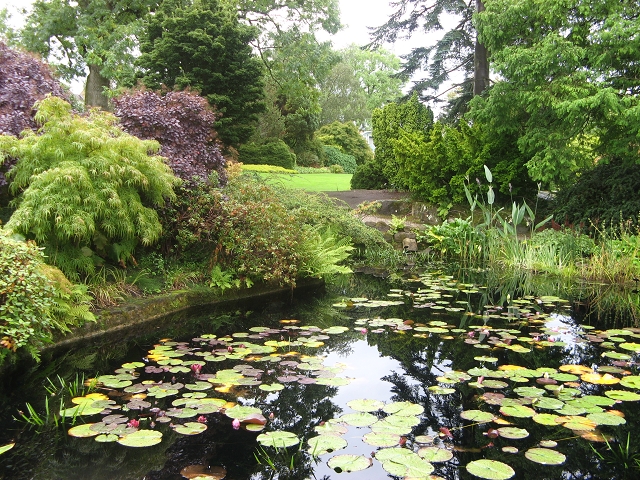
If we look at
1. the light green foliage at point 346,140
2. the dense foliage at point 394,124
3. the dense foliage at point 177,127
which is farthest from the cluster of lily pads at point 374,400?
the light green foliage at point 346,140

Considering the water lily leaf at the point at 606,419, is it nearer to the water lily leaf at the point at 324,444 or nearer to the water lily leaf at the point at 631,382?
the water lily leaf at the point at 631,382

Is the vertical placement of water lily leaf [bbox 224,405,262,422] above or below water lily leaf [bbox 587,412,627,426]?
below

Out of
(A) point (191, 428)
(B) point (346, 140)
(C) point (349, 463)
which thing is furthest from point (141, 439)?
(B) point (346, 140)

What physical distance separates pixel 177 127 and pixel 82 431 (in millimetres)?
4592

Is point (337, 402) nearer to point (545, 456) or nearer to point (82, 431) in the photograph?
point (545, 456)

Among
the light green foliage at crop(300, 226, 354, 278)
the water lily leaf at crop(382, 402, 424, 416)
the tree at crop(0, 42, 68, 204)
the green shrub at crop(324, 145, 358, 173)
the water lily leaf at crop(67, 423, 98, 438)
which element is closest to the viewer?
the water lily leaf at crop(67, 423, 98, 438)

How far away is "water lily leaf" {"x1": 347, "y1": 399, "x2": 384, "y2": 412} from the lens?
3064 millimetres

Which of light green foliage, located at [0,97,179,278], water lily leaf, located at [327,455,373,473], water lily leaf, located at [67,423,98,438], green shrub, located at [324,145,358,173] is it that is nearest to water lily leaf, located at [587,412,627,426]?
water lily leaf, located at [327,455,373,473]

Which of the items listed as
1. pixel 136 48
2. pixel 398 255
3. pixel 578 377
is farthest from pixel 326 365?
pixel 136 48

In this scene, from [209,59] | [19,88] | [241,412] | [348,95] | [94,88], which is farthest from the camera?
[348,95]

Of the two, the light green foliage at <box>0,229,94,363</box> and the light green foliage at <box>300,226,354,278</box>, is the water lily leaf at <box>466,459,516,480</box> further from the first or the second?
the light green foliage at <box>300,226,354,278</box>

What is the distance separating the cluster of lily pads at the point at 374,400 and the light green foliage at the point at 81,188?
129 cm

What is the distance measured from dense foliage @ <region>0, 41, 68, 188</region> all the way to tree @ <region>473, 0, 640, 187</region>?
717 cm

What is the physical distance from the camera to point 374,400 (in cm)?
320
